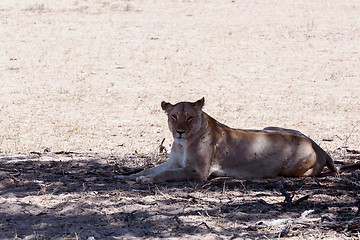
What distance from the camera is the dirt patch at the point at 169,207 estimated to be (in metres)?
4.44

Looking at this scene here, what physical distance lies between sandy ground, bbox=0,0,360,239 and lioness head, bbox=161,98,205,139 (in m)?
0.66

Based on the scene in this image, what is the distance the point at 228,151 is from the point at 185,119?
584 mm

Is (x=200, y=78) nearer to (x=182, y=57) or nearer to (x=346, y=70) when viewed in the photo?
(x=182, y=57)

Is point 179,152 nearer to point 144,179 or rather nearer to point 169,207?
point 144,179

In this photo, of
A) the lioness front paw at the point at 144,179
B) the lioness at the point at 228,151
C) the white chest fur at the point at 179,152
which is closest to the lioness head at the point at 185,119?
the lioness at the point at 228,151

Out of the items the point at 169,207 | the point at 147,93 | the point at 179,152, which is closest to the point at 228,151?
the point at 179,152

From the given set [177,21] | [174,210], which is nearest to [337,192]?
[174,210]

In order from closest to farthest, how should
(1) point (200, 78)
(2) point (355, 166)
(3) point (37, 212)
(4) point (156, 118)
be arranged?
(3) point (37, 212), (2) point (355, 166), (4) point (156, 118), (1) point (200, 78)

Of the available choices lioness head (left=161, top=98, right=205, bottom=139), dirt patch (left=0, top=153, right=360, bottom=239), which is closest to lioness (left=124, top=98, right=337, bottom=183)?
lioness head (left=161, top=98, right=205, bottom=139)

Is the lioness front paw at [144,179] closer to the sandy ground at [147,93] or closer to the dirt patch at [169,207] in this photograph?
the dirt patch at [169,207]

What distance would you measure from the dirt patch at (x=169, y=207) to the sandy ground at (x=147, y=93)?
0.02m

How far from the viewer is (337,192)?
5.71m

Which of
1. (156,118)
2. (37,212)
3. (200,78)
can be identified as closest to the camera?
(37,212)

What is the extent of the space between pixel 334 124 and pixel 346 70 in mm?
5068
